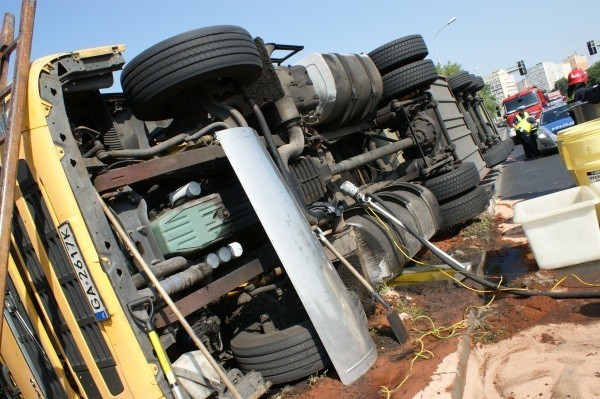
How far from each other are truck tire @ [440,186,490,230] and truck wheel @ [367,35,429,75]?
2.11m

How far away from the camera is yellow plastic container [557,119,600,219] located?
16.6ft

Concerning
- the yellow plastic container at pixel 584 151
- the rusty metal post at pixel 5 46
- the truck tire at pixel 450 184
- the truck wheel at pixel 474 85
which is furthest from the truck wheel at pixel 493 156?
the rusty metal post at pixel 5 46

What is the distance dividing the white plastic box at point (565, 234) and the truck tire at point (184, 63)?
268 cm

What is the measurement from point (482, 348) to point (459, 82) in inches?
450

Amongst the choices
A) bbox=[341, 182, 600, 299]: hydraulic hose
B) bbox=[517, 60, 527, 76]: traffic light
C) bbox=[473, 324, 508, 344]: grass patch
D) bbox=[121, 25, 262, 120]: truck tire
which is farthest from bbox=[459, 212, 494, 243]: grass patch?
bbox=[517, 60, 527, 76]: traffic light

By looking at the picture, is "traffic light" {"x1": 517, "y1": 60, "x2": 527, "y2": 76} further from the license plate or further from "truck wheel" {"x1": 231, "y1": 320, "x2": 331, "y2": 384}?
the license plate

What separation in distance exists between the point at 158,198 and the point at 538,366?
106 inches

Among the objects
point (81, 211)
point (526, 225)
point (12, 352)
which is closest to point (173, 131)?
point (81, 211)

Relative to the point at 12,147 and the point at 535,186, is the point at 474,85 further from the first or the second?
the point at 12,147

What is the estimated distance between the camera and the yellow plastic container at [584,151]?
507cm

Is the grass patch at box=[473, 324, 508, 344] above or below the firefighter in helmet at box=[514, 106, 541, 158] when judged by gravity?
above

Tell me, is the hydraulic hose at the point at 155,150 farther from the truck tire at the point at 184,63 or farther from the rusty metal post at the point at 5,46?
the rusty metal post at the point at 5,46

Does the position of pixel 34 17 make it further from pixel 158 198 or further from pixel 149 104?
pixel 158 198

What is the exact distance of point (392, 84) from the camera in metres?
7.41
